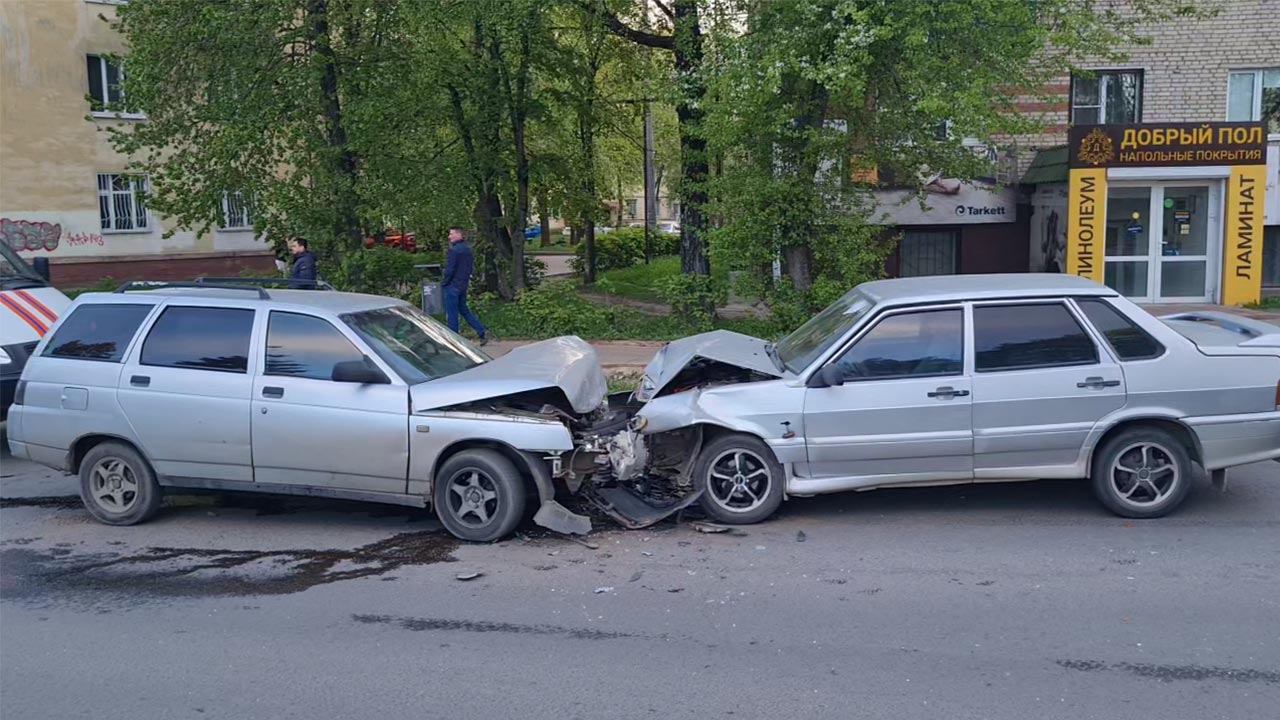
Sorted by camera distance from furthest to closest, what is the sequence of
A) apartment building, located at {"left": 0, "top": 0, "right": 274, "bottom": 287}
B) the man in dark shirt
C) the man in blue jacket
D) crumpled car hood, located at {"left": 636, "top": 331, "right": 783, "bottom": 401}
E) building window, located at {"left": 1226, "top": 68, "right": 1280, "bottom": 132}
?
apartment building, located at {"left": 0, "top": 0, "right": 274, "bottom": 287} → building window, located at {"left": 1226, "top": 68, "right": 1280, "bottom": 132} → the man in dark shirt → the man in blue jacket → crumpled car hood, located at {"left": 636, "top": 331, "right": 783, "bottom": 401}

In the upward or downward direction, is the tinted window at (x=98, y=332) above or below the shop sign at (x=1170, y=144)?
below

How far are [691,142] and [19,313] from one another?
975cm

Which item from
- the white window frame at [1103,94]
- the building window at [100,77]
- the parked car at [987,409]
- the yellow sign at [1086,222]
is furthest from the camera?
the building window at [100,77]

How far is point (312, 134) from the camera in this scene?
55.4 ft

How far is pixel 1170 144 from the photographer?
19.1 meters

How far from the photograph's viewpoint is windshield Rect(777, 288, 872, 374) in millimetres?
7746

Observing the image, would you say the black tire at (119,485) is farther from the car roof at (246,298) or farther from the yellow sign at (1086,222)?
the yellow sign at (1086,222)

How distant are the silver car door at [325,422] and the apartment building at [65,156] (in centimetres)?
2147

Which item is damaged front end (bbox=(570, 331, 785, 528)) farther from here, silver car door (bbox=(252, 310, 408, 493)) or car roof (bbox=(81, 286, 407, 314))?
car roof (bbox=(81, 286, 407, 314))

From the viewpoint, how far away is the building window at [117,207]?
28.8 meters

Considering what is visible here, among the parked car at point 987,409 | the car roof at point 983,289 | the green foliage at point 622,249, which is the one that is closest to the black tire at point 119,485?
the parked car at point 987,409

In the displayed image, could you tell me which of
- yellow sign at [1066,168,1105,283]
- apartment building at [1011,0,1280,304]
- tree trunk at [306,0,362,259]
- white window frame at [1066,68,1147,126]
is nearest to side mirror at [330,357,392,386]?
tree trunk at [306,0,362,259]

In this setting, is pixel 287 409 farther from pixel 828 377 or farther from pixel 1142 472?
pixel 1142 472

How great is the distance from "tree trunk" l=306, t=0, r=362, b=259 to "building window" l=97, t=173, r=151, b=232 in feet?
45.9
